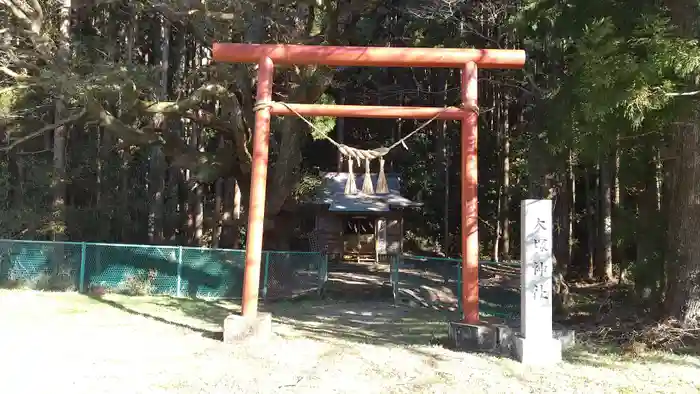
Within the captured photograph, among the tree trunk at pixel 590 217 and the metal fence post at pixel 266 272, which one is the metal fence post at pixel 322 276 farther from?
the tree trunk at pixel 590 217

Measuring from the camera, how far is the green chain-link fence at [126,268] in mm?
10612

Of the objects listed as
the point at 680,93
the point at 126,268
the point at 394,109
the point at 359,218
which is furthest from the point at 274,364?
the point at 359,218

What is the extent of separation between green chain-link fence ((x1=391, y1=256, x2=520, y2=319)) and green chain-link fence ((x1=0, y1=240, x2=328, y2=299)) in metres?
3.38

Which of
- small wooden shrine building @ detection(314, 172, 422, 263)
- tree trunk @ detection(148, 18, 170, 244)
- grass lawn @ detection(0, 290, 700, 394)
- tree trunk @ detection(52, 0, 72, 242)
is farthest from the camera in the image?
small wooden shrine building @ detection(314, 172, 422, 263)

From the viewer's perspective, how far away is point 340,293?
12.4 metres

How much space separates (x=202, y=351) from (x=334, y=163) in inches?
698

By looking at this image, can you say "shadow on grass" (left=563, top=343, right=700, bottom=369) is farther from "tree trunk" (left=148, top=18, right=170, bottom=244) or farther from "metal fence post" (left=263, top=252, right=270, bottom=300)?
"tree trunk" (left=148, top=18, right=170, bottom=244)

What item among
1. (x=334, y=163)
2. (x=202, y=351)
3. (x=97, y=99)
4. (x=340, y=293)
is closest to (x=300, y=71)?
(x=97, y=99)

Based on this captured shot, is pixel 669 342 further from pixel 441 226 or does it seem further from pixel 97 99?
pixel 441 226

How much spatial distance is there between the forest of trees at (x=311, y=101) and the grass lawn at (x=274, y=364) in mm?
2934

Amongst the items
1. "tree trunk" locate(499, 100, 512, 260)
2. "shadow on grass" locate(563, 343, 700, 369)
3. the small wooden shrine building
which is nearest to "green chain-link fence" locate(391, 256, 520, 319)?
the small wooden shrine building

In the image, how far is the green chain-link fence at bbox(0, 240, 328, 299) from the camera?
10.6 metres

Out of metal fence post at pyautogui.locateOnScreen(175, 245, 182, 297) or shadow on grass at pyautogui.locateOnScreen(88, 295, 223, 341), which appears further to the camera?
metal fence post at pyautogui.locateOnScreen(175, 245, 182, 297)

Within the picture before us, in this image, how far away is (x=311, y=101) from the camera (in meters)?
10.6
